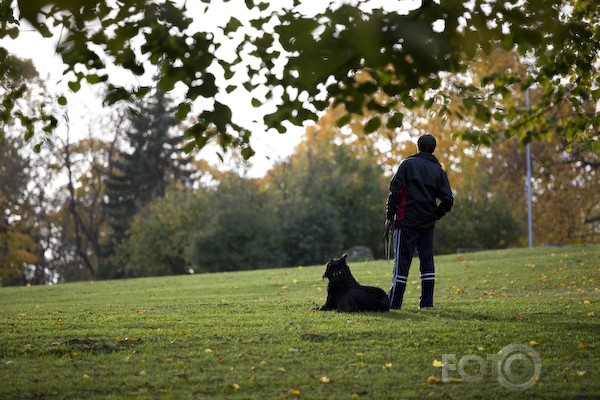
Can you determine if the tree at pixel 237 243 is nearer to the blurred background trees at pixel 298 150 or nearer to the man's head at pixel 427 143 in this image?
the blurred background trees at pixel 298 150

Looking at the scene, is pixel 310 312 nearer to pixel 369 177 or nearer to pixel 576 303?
pixel 576 303

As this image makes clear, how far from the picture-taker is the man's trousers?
436 inches

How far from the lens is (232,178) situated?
44.6 m

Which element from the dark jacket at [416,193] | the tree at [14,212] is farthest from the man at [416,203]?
the tree at [14,212]

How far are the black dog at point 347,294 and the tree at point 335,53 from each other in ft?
8.08

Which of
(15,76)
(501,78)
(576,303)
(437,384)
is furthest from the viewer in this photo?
(576,303)

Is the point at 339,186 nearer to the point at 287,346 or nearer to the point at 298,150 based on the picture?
the point at 298,150

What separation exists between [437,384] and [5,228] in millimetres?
33251

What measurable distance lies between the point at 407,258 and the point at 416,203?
0.79 meters

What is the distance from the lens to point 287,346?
8.61 meters

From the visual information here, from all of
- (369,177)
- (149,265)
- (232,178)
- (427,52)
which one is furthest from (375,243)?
(427,52)

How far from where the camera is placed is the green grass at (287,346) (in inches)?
273

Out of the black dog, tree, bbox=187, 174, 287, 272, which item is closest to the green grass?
the black dog

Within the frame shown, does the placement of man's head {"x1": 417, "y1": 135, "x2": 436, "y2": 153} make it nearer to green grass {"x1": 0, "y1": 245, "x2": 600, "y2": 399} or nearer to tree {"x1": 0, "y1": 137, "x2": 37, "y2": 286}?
green grass {"x1": 0, "y1": 245, "x2": 600, "y2": 399}
